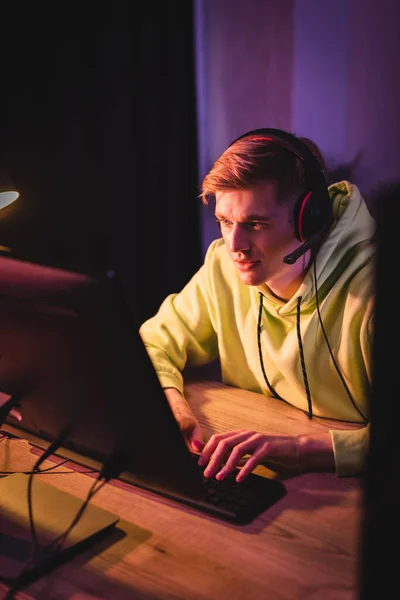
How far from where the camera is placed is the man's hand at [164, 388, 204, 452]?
1143mm

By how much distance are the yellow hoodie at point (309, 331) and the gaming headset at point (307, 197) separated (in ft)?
0.23

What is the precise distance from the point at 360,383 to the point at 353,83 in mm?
914

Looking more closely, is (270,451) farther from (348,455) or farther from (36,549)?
(36,549)

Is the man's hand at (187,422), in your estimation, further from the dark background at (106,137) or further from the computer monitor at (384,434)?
the dark background at (106,137)

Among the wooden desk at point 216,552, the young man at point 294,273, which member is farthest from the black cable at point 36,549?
the young man at point 294,273

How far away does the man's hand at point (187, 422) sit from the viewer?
114 centimetres

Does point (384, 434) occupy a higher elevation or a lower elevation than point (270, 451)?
higher

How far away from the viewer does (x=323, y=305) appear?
143cm

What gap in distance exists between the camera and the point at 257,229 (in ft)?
4.52

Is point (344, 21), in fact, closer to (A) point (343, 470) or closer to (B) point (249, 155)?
(B) point (249, 155)

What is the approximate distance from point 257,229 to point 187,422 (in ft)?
1.45

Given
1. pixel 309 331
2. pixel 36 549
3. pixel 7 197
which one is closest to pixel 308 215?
pixel 309 331

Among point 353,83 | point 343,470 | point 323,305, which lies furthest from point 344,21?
point 343,470

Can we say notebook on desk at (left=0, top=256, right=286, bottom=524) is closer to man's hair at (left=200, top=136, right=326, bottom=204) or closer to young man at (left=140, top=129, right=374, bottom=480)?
young man at (left=140, top=129, right=374, bottom=480)
